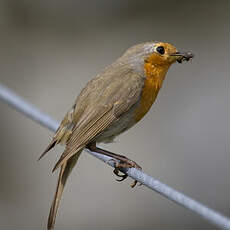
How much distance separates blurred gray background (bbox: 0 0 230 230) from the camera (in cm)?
467

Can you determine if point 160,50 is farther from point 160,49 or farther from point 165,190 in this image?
point 165,190

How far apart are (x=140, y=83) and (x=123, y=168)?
49 centimetres

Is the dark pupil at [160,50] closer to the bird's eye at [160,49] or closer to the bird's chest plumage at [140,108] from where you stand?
the bird's eye at [160,49]

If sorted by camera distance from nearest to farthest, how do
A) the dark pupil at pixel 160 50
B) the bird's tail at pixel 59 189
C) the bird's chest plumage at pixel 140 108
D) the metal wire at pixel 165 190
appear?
the metal wire at pixel 165 190, the bird's tail at pixel 59 189, the bird's chest plumage at pixel 140 108, the dark pupil at pixel 160 50

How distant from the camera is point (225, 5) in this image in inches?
245

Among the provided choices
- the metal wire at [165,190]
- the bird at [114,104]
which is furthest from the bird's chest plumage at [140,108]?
the metal wire at [165,190]

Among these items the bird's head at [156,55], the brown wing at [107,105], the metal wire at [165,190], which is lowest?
the metal wire at [165,190]

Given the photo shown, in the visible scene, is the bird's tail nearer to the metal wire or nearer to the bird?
the bird

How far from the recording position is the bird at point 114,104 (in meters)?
3.07

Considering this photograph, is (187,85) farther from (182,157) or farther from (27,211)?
(27,211)

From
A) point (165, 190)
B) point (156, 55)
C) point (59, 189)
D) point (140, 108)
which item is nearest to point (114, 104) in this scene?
point (140, 108)

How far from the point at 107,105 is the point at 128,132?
220 centimetres

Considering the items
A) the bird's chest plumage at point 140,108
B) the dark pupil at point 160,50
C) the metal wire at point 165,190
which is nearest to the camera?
the metal wire at point 165,190

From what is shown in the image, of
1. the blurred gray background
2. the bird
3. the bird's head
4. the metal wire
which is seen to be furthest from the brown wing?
the blurred gray background
